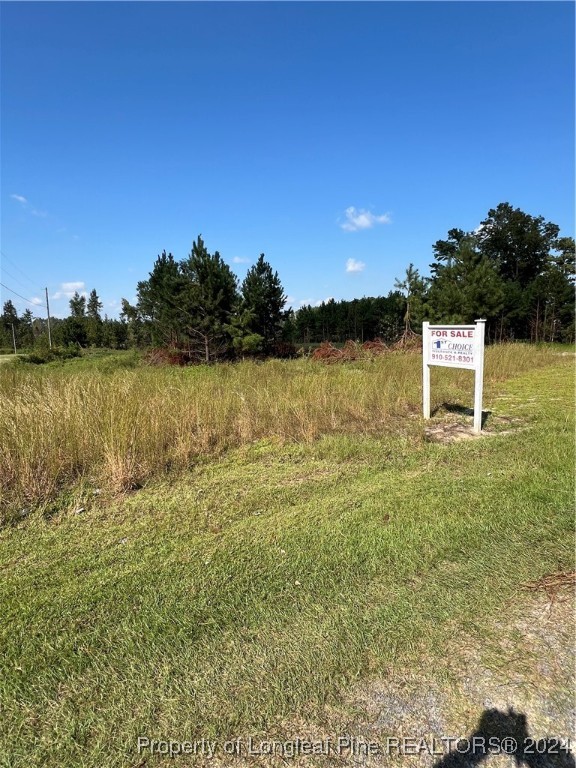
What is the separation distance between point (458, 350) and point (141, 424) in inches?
177

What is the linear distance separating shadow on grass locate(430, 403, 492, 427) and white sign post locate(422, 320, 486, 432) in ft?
2.30

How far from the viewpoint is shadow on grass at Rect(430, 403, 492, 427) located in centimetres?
667

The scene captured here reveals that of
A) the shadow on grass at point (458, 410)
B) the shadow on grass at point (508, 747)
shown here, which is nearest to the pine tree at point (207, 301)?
the shadow on grass at point (458, 410)

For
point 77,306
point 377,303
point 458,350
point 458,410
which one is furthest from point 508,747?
point 77,306

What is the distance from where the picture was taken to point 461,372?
445 inches

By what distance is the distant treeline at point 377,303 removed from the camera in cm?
2197

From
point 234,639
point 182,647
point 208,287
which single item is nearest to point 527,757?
point 234,639

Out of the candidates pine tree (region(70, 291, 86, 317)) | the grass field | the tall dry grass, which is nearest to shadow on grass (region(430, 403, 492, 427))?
the tall dry grass

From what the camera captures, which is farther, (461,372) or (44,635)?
(461,372)

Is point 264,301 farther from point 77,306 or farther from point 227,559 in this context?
point 77,306

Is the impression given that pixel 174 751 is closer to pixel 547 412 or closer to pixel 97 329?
pixel 547 412

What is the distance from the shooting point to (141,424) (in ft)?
14.9

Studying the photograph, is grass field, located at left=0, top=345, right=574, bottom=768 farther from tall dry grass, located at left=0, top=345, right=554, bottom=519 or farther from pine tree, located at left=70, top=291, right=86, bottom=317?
pine tree, located at left=70, top=291, right=86, bottom=317

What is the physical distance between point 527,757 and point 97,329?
6067 centimetres
